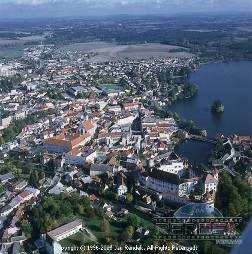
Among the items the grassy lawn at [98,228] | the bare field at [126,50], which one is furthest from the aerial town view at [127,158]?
the bare field at [126,50]

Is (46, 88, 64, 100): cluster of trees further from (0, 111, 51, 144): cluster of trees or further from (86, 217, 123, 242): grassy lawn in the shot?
(86, 217, 123, 242): grassy lawn

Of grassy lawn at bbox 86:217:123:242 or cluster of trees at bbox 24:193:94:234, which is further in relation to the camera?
cluster of trees at bbox 24:193:94:234

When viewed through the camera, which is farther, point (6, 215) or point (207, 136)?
point (207, 136)

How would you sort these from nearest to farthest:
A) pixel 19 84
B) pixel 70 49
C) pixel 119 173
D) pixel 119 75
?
pixel 119 173 → pixel 19 84 → pixel 119 75 → pixel 70 49

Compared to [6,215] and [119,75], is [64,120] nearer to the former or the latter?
[6,215]

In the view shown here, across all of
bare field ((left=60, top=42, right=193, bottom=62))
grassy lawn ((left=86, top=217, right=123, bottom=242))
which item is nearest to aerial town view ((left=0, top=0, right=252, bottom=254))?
grassy lawn ((left=86, top=217, right=123, bottom=242))

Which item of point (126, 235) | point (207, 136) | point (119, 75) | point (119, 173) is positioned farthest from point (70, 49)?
point (126, 235)

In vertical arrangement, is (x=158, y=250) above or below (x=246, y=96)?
above

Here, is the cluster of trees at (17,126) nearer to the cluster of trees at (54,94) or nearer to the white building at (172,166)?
the cluster of trees at (54,94)
